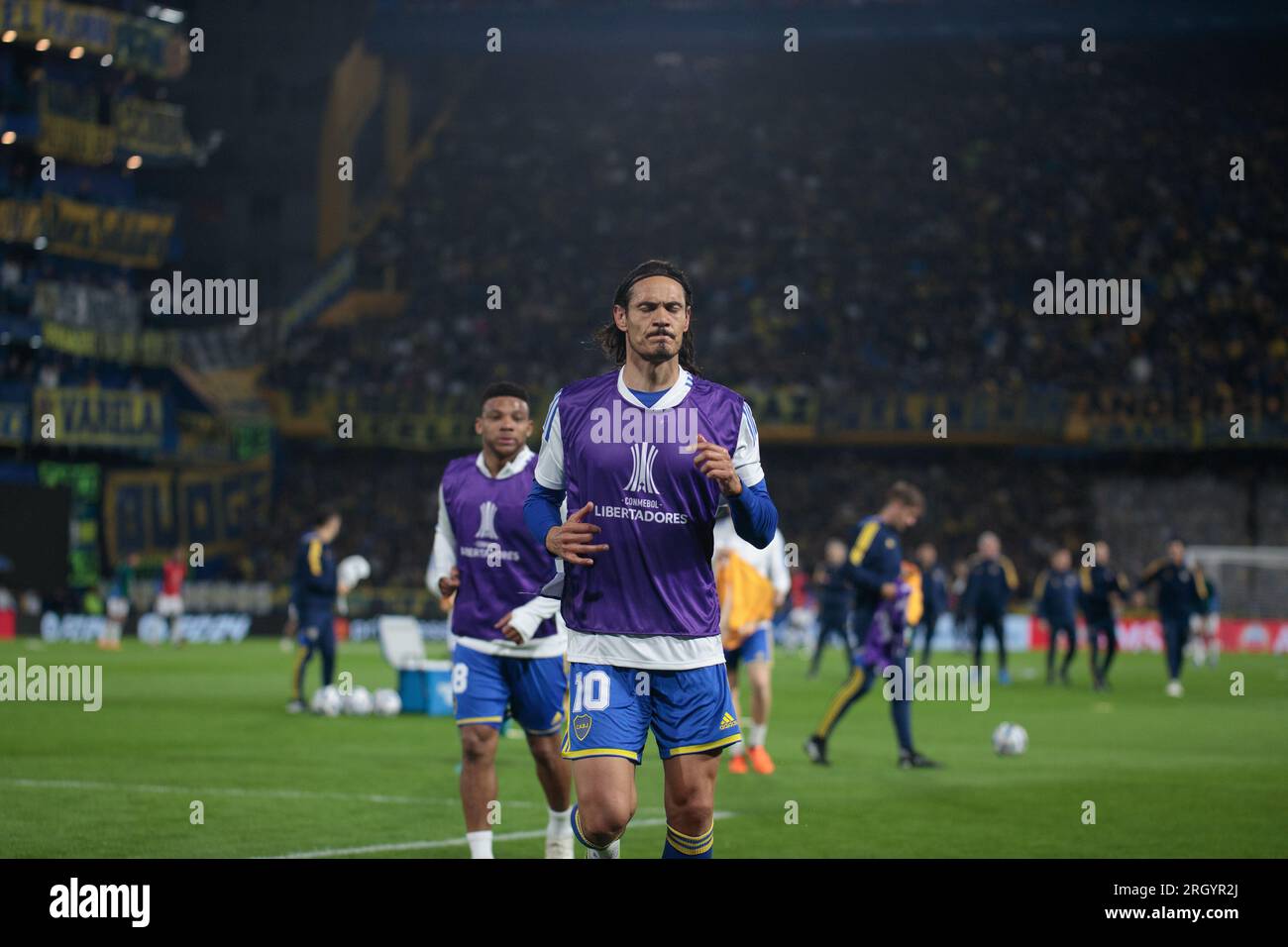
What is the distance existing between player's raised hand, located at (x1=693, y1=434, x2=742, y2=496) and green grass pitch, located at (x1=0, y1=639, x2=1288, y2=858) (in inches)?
208

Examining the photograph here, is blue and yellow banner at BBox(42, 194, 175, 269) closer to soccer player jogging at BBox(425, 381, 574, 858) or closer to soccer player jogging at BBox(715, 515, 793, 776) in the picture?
soccer player jogging at BBox(715, 515, 793, 776)

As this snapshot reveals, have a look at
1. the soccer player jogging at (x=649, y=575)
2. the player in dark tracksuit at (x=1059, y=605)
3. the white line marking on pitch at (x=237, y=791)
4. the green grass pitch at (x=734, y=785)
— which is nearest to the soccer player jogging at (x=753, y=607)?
the green grass pitch at (x=734, y=785)

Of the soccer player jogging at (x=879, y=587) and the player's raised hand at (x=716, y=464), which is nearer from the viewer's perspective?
the player's raised hand at (x=716, y=464)

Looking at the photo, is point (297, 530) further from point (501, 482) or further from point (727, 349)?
point (501, 482)

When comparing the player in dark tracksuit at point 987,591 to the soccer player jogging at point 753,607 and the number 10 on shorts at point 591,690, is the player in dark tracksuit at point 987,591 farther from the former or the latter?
the number 10 on shorts at point 591,690

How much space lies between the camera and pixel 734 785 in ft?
52.9

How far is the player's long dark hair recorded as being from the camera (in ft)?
25.3

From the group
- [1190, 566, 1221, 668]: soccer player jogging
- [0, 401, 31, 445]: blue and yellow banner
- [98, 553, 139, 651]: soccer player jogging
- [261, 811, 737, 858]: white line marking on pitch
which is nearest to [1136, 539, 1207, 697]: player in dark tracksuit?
[1190, 566, 1221, 668]: soccer player jogging

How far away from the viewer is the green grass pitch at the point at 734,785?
1241 centimetres

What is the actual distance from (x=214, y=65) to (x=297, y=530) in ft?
81.2

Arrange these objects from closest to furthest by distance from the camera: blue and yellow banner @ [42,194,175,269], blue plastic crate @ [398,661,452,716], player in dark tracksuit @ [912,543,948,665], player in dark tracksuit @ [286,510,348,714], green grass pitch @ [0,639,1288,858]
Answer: green grass pitch @ [0,639,1288,858], player in dark tracksuit @ [286,510,348,714], blue plastic crate @ [398,661,452,716], player in dark tracksuit @ [912,543,948,665], blue and yellow banner @ [42,194,175,269]

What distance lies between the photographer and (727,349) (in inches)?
1966

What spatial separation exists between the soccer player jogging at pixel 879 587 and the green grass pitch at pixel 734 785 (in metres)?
0.57
